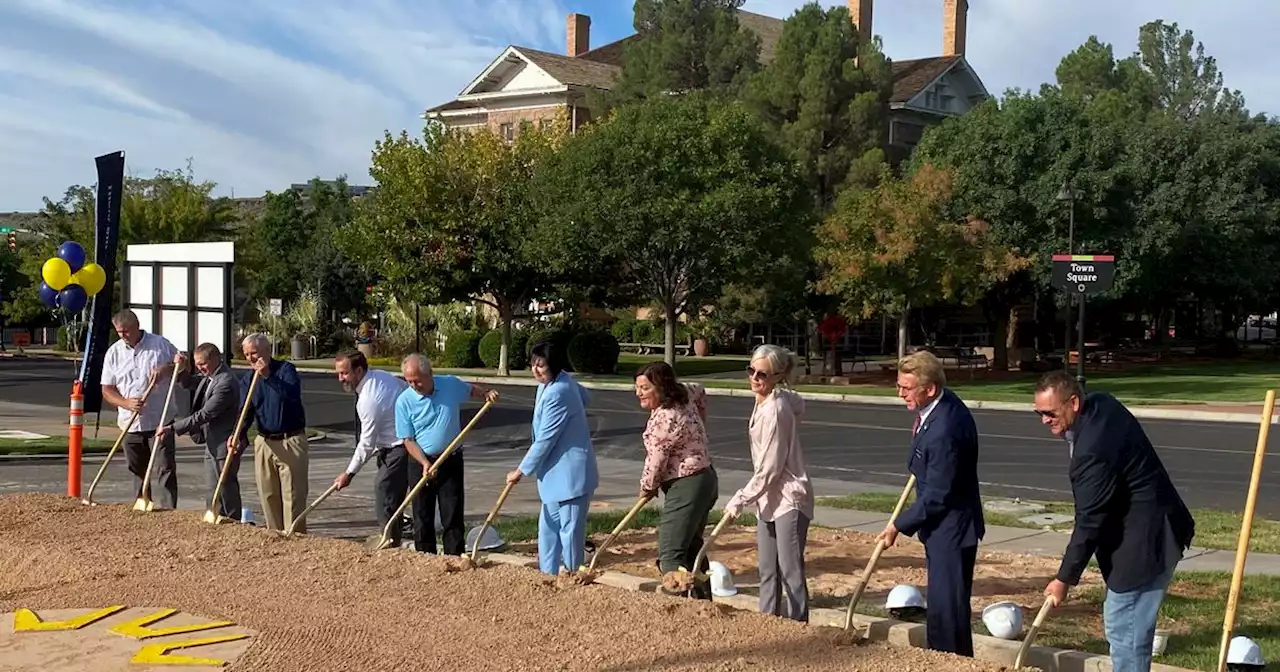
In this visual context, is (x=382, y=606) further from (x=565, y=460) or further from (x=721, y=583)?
(x=721, y=583)

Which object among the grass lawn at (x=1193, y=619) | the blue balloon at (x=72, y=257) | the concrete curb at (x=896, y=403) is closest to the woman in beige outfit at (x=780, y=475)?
the grass lawn at (x=1193, y=619)

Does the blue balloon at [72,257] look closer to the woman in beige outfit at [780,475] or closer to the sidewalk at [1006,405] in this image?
the sidewalk at [1006,405]

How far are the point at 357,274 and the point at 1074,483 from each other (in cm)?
5093

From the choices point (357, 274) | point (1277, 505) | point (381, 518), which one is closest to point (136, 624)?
point (381, 518)

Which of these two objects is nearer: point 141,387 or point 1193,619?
point 1193,619

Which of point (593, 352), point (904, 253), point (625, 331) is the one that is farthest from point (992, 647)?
point (625, 331)

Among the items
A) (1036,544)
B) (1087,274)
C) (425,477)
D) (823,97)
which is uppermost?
(823,97)

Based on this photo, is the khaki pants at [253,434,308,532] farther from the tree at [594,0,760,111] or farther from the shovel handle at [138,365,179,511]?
the tree at [594,0,760,111]

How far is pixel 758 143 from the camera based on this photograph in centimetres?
3400

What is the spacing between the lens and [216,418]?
33.9 feet

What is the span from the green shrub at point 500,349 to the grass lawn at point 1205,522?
27.6 meters

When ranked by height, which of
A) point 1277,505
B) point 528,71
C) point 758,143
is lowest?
point 1277,505

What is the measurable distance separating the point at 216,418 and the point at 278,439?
A: 0.74 metres

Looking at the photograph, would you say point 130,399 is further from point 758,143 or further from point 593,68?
point 593,68
